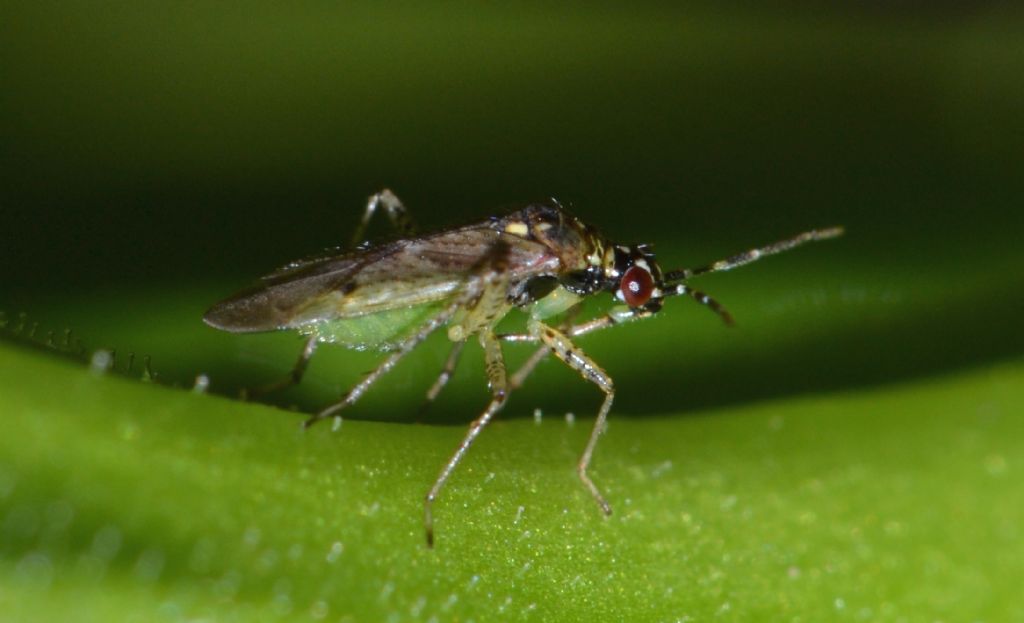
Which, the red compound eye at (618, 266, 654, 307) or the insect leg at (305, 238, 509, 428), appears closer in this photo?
the insect leg at (305, 238, 509, 428)

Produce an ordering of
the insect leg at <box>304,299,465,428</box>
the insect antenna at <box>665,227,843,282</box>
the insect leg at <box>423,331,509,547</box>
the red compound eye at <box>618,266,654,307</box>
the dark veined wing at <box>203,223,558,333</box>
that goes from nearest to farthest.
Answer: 1. the insect leg at <box>423,331,509,547</box>
2. the insect leg at <box>304,299,465,428</box>
3. the dark veined wing at <box>203,223,558,333</box>
4. the insect antenna at <box>665,227,843,282</box>
5. the red compound eye at <box>618,266,654,307</box>

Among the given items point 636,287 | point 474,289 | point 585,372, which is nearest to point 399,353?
point 474,289

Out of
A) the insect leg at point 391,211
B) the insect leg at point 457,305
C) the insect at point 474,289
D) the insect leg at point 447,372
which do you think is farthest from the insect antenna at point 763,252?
the insect leg at point 391,211

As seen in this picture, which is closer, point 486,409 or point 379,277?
point 486,409

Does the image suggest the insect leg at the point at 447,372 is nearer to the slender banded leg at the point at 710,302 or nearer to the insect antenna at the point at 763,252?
the slender banded leg at the point at 710,302

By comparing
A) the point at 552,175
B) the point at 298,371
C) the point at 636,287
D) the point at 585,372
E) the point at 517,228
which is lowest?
the point at 585,372

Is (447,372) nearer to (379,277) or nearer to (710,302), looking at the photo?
(379,277)

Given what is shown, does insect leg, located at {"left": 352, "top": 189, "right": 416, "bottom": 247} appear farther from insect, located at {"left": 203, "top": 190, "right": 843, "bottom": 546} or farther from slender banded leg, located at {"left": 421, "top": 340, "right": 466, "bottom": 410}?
slender banded leg, located at {"left": 421, "top": 340, "right": 466, "bottom": 410}

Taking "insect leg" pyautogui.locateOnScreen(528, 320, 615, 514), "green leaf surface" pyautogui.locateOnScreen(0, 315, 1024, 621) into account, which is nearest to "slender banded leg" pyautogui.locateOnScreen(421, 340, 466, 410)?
"insect leg" pyautogui.locateOnScreen(528, 320, 615, 514)
